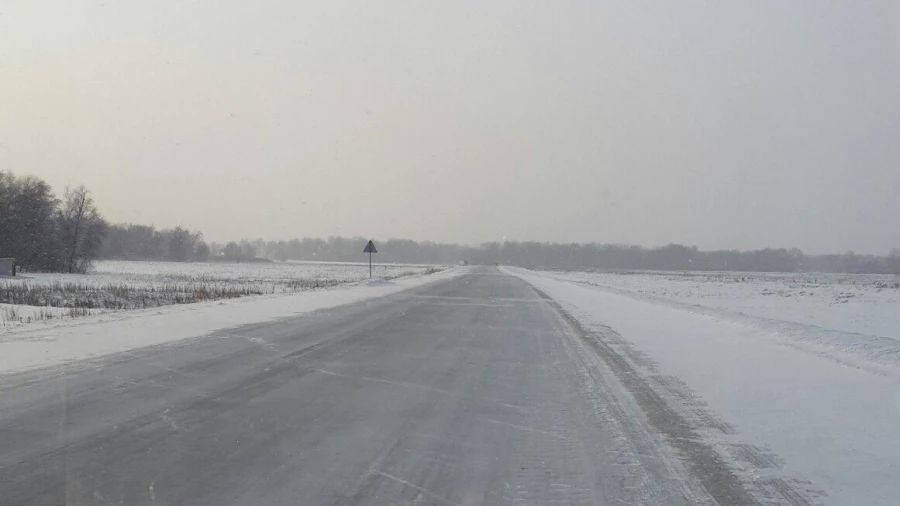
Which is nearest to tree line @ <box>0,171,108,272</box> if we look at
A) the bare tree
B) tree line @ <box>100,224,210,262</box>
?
the bare tree

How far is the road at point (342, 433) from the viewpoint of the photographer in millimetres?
4508

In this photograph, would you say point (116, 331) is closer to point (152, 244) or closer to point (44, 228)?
point (44, 228)

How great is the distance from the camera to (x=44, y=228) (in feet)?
226

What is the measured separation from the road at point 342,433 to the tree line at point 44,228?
67499mm

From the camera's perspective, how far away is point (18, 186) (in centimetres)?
6894

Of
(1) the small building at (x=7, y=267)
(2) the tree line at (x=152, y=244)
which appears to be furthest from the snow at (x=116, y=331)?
(2) the tree line at (x=152, y=244)

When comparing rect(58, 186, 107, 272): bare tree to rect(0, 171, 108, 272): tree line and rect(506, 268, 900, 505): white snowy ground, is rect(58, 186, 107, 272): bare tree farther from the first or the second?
rect(506, 268, 900, 505): white snowy ground

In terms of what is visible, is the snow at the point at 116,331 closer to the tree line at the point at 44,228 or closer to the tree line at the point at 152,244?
the tree line at the point at 44,228

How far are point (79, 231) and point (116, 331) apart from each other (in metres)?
69.7

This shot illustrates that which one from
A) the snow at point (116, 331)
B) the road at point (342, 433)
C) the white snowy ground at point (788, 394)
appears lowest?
the snow at point (116, 331)

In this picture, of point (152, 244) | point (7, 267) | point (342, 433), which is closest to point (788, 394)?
point (342, 433)

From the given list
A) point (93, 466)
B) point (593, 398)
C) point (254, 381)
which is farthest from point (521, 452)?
point (254, 381)

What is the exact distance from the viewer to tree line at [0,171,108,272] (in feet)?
217

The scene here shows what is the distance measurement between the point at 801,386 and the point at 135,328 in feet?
41.4
